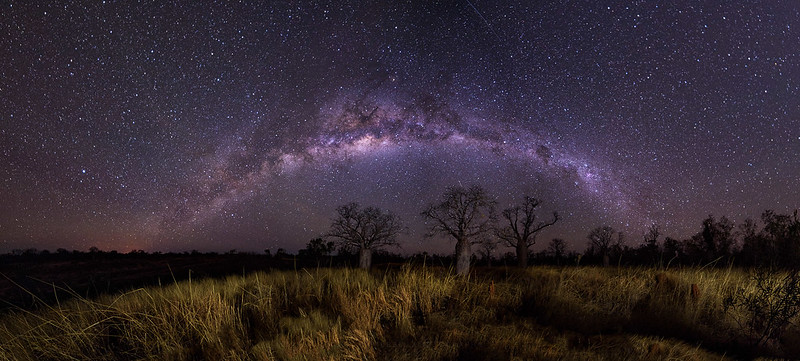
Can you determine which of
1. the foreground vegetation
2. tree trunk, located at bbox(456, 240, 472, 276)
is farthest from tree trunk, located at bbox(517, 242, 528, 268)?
the foreground vegetation

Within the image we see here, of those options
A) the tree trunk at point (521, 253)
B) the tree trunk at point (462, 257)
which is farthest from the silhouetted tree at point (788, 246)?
the tree trunk at point (521, 253)

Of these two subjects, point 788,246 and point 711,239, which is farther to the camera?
point 711,239

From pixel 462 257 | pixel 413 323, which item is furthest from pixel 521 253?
pixel 413 323

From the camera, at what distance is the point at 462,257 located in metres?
11.0

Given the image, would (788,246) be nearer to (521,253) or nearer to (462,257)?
(462,257)

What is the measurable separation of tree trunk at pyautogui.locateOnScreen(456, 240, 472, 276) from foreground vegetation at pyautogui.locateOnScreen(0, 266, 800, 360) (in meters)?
2.54

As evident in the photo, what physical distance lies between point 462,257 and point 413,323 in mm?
4925

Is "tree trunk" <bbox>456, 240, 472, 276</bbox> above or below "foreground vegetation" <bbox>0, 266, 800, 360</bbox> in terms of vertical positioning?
above

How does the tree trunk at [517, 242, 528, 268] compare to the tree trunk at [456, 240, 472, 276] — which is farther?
the tree trunk at [517, 242, 528, 268]

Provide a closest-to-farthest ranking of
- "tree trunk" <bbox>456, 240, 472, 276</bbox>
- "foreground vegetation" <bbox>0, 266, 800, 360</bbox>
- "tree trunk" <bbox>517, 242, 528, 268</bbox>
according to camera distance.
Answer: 1. "foreground vegetation" <bbox>0, 266, 800, 360</bbox>
2. "tree trunk" <bbox>456, 240, 472, 276</bbox>
3. "tree trunk" <bbox>517, 242, 528, 268</bbox>

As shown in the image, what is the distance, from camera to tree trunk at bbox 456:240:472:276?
1079 cm

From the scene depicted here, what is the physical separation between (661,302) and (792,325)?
2.12 meters

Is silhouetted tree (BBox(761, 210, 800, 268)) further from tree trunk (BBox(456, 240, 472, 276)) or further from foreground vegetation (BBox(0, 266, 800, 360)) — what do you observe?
tree trunk (BBox(456, 240, 472, 276))

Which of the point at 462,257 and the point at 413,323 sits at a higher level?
the point at 462,257
